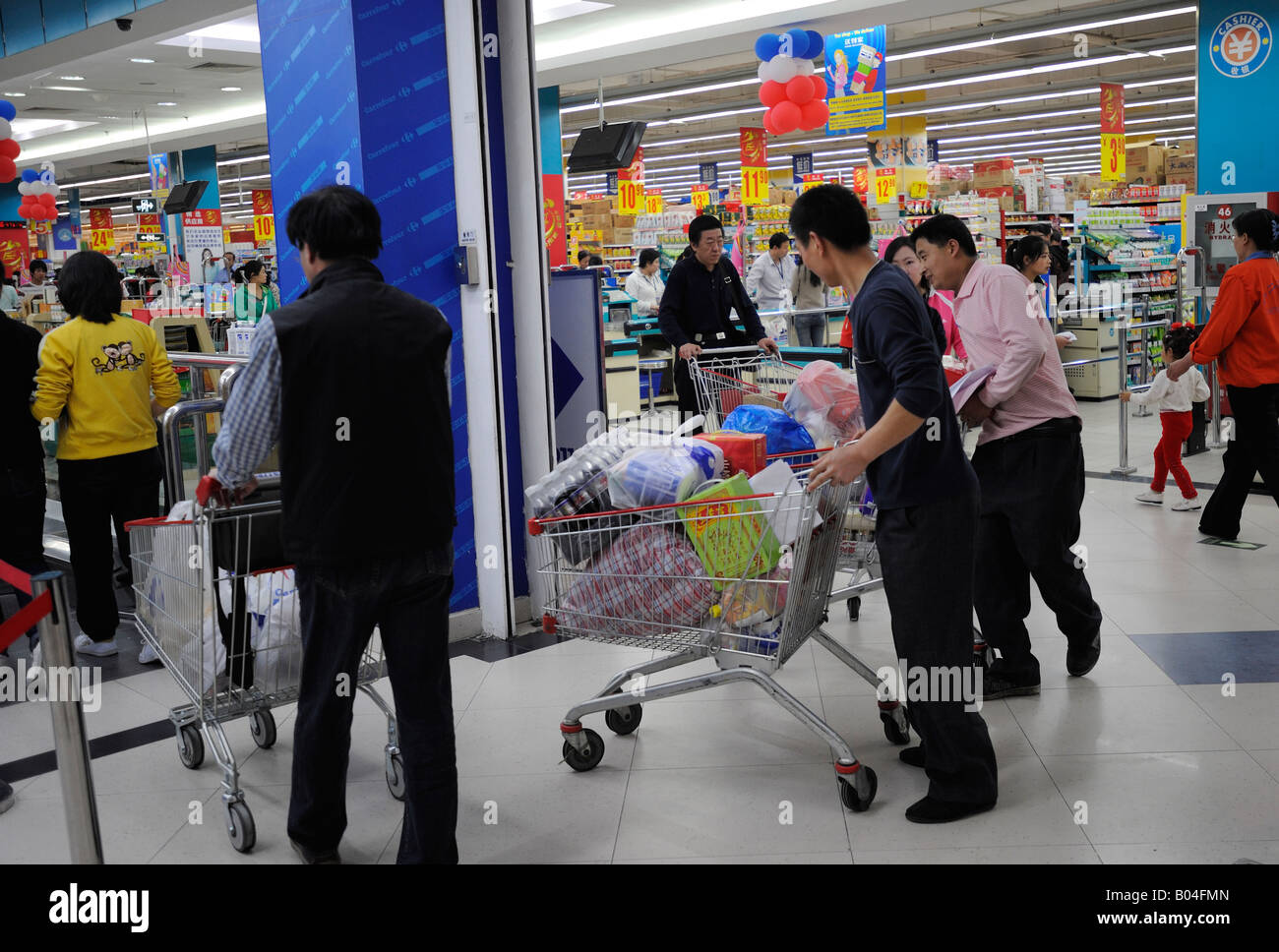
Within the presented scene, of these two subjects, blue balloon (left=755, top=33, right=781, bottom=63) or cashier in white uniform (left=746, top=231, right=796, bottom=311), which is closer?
blue balloon (left=755, top=33, right=781, bottom=63)

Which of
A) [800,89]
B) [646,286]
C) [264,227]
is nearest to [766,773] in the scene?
[800,89]

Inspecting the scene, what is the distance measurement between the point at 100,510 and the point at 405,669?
8.77ft

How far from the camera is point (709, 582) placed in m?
3.14

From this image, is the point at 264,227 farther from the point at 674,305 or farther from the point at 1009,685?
the point at 1009,685

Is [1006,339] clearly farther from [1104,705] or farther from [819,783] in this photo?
[819,783]

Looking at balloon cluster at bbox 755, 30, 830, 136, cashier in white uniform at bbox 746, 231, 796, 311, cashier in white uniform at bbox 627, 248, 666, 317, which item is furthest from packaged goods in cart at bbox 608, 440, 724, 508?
cashier in white uniform at bbox 627, 248, 666, 317

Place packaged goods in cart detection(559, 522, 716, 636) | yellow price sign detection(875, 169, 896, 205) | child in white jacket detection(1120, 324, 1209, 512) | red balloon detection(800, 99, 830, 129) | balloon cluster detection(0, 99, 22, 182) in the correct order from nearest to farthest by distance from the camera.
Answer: packaged goods in cart detection(559, 522, 716, 636), child in white jacket detection(1120, 324, 1209, 512), red balloon detection(800, 99, 830, 129), balloon cluster detection(0, 99, 22, 182), yellow price sign detection(875, 169, 896, 205)

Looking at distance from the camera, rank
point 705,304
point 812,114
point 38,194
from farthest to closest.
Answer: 1. point 38,194
2. point 812,114
3. point 705,304

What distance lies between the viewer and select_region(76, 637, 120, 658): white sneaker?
482 centimetres

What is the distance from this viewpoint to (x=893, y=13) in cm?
1105

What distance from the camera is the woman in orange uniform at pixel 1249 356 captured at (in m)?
5.66

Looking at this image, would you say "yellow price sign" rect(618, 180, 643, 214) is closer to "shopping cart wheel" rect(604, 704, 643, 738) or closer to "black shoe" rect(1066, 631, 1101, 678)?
"black shoe" rect(1066, 631, 1101, 678)

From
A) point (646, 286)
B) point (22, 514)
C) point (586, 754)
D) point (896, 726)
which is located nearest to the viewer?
point (586, 754)

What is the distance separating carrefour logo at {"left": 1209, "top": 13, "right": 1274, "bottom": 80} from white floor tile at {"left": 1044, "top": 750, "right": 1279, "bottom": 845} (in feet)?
26.2
